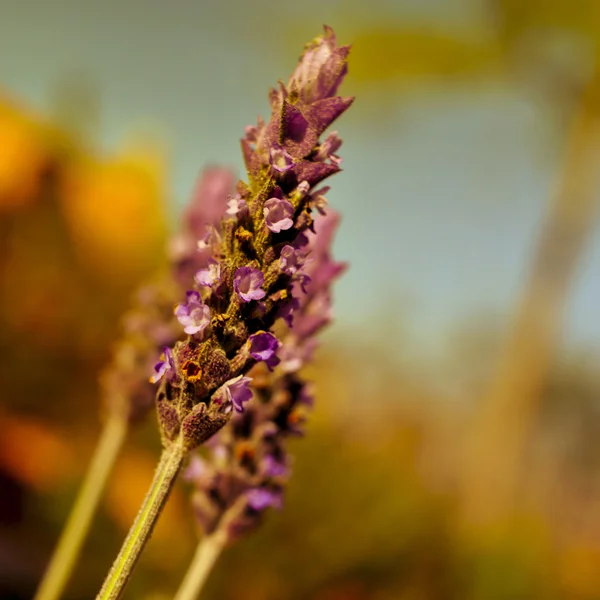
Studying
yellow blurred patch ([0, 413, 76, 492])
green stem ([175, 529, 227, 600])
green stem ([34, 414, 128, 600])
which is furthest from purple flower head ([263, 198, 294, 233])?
yellow blurred patch ([0, 413, 76, 492])

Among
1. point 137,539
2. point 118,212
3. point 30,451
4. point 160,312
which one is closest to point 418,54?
point 118,212

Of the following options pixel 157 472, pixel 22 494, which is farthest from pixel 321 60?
pixel 22 494

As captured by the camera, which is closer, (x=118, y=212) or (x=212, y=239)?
(x=212, y=239)

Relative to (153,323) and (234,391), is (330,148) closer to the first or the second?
(234,391)

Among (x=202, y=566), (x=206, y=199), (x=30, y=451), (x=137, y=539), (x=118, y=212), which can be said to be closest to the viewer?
(x=137, y=539)

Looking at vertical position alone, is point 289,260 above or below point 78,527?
above

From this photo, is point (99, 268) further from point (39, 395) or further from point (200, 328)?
point (200, 328)
